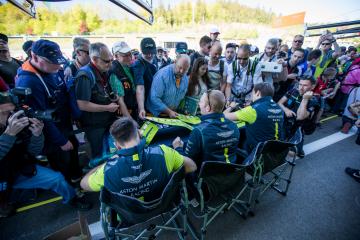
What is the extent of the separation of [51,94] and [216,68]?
268 centimetres

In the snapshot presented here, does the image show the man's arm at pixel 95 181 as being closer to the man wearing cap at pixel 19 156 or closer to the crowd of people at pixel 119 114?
the crowd of people at pixel 119 114

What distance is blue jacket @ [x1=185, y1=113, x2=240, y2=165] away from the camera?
1.88 meters

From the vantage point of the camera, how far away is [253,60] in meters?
3.68

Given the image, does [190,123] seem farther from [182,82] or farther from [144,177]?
[144,177]

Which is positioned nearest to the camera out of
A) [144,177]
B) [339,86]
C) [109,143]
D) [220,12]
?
[144,177]

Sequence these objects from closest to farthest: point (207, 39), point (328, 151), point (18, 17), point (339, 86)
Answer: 1. point (328, 151)
2. point (207, 39)
3. point (339, 86)
4. point (18, 17)

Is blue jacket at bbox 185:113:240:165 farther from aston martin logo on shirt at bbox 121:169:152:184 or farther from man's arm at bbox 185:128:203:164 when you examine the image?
aston martin logo on shirt at bbox 121:169:152:184

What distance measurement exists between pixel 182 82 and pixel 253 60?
1.64 metres

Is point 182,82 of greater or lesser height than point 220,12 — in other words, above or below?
below

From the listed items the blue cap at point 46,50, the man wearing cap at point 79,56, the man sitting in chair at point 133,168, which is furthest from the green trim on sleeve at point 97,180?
the man wearing cap at point 79,56

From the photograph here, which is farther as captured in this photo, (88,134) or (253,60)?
(253,60)

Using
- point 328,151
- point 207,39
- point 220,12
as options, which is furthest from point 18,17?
point 220,12

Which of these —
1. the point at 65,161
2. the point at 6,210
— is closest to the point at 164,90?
the point at 65,161

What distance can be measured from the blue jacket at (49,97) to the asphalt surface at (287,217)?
3.08 feet
